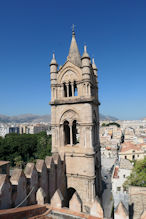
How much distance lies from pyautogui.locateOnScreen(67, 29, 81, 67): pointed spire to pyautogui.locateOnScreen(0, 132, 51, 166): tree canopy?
44.0 meters

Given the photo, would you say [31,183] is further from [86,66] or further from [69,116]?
[86,66]

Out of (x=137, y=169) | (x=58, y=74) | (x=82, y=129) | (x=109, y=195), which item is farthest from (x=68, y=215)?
(x=109, y=195)

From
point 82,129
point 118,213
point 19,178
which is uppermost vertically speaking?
point 82,129

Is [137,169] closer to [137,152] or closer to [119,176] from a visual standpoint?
[119,176]

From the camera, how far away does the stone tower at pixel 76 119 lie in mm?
14602

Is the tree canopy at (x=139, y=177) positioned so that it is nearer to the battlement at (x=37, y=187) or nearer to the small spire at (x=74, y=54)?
the battlement at (x=37, y=187)

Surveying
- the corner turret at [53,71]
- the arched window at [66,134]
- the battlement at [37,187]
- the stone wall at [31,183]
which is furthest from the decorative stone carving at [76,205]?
the corner turret at [53,71]

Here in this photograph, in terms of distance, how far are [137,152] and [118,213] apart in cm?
5667

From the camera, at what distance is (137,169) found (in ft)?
94.1

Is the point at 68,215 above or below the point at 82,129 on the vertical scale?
below

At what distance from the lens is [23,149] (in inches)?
2299

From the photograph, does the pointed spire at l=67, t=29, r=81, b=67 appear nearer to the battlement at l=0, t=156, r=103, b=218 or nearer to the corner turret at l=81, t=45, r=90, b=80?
the corner turret at l=81, t=45, r=90, b=80

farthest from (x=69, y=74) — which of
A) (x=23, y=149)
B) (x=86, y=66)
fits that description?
(x=23, y=149)

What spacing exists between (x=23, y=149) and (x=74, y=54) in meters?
50.9
